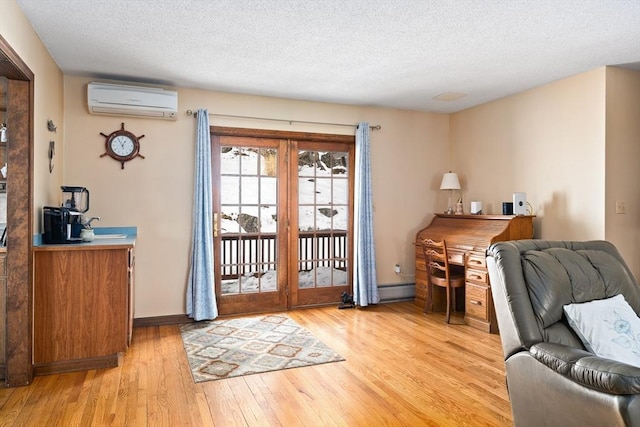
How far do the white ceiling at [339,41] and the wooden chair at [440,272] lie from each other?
1775 mm

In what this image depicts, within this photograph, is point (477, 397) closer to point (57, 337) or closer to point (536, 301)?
point (536, 301)

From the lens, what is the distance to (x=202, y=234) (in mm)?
4371

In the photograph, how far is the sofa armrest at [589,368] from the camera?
4.90ft

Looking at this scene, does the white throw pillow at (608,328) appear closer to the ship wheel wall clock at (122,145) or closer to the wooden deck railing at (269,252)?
the wooden deck railing at (269,252)

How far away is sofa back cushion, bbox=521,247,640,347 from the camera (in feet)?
6.47

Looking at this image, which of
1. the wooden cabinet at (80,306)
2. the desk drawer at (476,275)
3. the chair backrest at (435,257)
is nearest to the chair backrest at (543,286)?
the desk drawer at (476,275)

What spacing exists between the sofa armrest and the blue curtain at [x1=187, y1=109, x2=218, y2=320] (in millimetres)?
3312

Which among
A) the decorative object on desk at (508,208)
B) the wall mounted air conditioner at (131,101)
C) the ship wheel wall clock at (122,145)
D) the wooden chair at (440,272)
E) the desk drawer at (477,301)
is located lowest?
the desk drawer at (477,301)

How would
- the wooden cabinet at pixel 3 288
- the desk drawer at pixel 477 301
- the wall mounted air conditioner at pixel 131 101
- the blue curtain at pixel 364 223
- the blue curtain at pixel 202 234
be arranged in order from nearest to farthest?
the wooden cabinet at pixel 3 288
the wall mounted air conditioner at pixel 131 101
the desk drawer at pixel 477 301
the blue curtain at pixel 202 234
the blue curtain at pixel 364 223

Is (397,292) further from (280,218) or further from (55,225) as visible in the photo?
(55,225)

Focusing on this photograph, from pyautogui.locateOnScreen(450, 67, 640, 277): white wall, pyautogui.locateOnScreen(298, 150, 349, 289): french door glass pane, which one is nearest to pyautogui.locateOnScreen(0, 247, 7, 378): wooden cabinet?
pyautogui.locateOnScreen(298, 150, 349, 289): french door glass pane

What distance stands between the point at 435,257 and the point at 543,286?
8.76 feet

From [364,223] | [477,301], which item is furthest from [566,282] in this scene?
[364,223]

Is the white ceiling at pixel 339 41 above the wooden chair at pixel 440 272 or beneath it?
above
